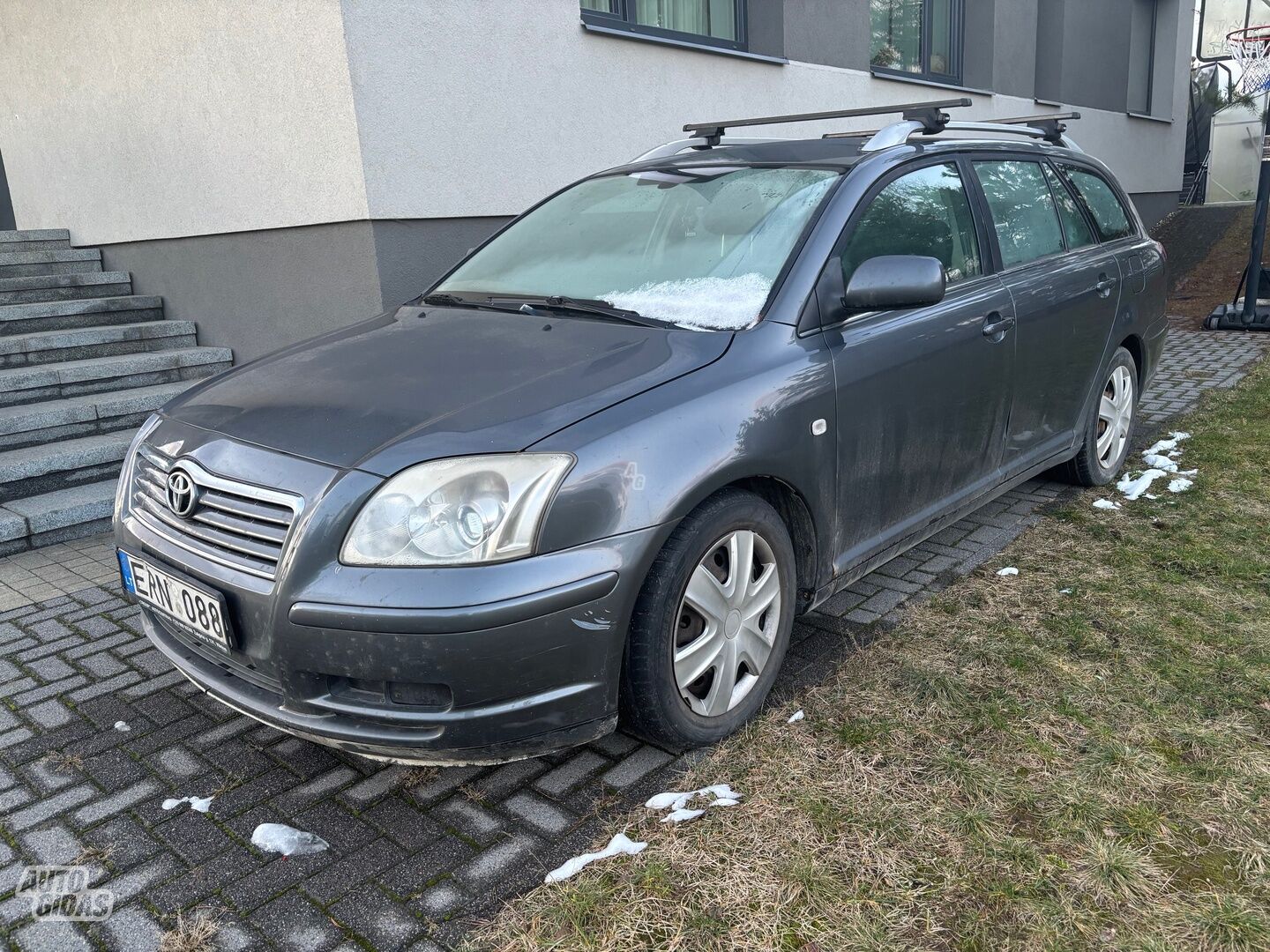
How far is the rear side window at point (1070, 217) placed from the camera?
4.49m

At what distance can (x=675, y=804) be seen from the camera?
2.54m

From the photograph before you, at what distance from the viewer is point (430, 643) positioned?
224cm

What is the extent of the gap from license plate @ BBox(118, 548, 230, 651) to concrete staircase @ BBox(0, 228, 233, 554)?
2344mm

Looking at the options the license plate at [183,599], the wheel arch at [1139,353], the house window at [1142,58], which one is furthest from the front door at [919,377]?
the house window at [1142,58]

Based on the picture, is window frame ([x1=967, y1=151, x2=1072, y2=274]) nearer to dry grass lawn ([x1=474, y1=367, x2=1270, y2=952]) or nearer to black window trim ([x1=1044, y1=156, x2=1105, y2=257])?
black window trim ([x1=1044, y1=156, x2=1105, y2=257])

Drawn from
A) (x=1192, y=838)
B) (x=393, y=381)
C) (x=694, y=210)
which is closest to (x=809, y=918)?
(x=1192, y=838)

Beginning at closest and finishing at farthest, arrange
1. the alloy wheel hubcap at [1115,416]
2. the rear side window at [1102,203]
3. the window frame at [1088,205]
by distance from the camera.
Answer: the window frame at [1088,205] → the rear side window at [1102,203] → the alloy wheel hubcap at [1115,416]

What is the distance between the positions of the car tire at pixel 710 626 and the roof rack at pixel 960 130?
157cm

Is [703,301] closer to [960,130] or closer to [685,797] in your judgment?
[685,797]

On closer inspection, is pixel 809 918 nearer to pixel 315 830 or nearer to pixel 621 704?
pixel 621 704

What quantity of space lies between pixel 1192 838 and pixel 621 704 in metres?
1.42

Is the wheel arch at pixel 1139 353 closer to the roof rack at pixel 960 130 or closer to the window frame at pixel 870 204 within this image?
the roof rack at pixel 960 130

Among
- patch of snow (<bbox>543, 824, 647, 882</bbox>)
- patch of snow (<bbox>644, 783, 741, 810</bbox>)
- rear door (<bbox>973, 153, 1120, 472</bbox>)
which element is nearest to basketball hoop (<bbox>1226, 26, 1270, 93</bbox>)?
rear door (<bbox>973, 153, 1120, 472</bbox>)

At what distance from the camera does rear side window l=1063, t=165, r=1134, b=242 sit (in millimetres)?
4723
